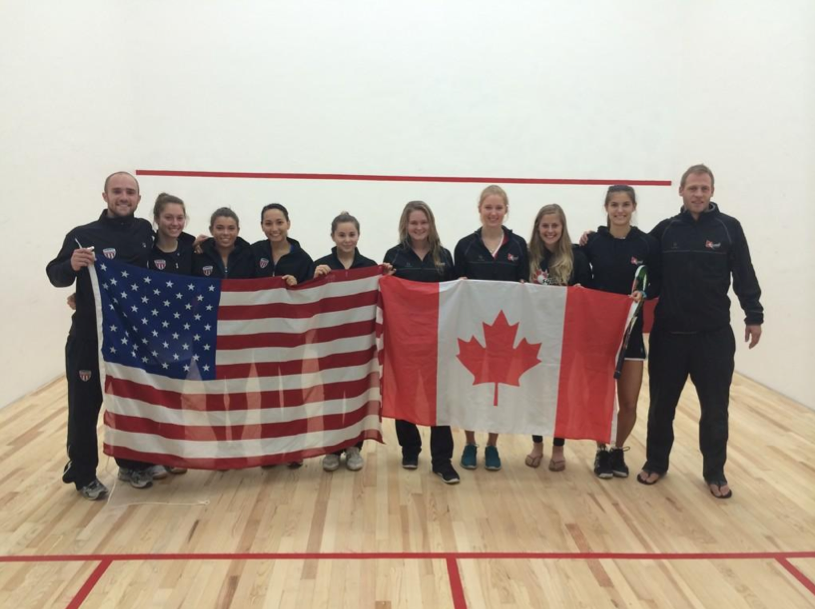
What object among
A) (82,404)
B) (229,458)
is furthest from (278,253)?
(82,404)

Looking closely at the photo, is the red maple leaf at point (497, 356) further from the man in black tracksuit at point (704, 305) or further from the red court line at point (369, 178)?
the red court line at point (369, 178)

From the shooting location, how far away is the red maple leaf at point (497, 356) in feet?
9.70

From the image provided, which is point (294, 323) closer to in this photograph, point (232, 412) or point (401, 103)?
point (232, 412)

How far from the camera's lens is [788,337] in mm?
4469

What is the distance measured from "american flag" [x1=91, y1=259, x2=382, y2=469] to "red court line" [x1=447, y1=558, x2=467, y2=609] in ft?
3.00

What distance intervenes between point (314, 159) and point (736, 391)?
3.91m

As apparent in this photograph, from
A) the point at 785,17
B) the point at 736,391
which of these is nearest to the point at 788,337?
the point at 736,391

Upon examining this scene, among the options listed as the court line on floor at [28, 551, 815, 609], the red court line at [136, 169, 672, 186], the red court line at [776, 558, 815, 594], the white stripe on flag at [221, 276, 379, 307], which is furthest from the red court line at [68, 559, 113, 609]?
the red court line at [136, 169, 672, 186]

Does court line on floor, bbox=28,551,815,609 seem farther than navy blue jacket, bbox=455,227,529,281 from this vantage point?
No

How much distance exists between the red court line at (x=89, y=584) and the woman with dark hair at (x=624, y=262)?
2188 millimetres

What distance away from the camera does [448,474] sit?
2.96m

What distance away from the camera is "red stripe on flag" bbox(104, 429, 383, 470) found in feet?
9.11

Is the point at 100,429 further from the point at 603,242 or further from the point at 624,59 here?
the point at 624,59

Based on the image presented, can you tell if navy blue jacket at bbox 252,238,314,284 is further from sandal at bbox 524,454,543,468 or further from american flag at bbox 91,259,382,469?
sandal at bbox 524,454,543,468
